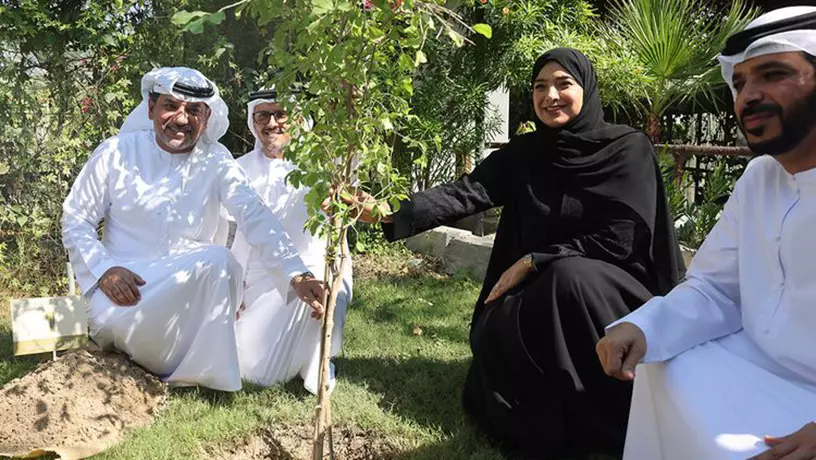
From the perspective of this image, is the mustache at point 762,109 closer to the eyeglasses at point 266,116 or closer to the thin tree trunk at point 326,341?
the thin tree trunk at point 326,341

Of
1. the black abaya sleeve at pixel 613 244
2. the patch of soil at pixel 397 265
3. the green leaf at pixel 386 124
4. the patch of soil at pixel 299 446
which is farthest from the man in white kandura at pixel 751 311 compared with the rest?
the patch of soil at pixel 397 265

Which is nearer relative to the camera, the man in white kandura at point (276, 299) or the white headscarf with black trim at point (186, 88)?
the white headscarf with black trim at point (186, 88)

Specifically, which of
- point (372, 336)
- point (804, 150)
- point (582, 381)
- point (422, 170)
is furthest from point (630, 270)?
point (422, 170)

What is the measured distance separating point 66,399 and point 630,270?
264cm

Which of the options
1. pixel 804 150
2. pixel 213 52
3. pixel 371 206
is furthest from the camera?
pixel 213 52

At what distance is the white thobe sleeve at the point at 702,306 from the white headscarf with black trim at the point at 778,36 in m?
0.51

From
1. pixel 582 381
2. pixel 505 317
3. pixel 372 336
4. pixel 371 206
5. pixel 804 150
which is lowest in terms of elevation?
pixel 372 336

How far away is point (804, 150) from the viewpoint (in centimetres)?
203

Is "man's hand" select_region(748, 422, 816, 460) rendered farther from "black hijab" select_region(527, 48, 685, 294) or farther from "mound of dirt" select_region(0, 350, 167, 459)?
"mound of dirt" select_region(0, 350, 167, 459)

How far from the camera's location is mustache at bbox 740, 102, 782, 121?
1978 millimetres

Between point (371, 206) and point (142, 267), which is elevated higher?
point (371, 206)

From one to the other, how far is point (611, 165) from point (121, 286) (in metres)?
2.43

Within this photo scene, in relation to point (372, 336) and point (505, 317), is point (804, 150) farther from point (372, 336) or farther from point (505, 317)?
point (372, 336)

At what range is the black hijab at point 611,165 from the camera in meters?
3.22
